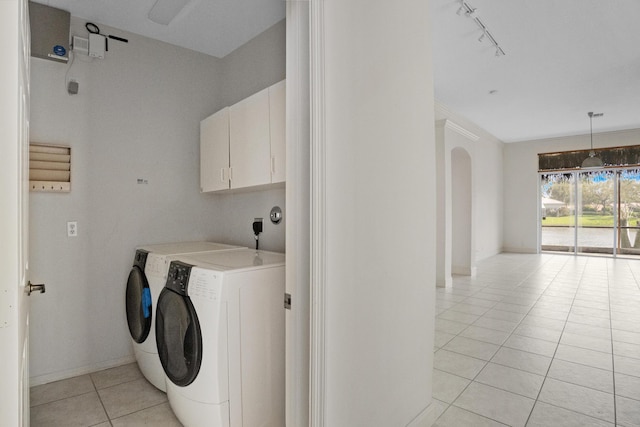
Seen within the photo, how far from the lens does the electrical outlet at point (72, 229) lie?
2677 millimetres

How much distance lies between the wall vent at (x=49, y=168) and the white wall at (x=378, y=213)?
2388mm

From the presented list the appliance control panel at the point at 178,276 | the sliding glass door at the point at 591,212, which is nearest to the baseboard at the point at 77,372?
the appliance control panel at the point at 178,276

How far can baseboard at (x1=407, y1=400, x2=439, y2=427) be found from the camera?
186cm

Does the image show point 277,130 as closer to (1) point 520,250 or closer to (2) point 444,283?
(2) point 444,283

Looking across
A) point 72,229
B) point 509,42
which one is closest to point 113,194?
point 72,229

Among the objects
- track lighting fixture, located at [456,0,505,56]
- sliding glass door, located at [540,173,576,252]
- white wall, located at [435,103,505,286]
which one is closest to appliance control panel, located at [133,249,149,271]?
track lighting fixture, located at [456,0,505,56]

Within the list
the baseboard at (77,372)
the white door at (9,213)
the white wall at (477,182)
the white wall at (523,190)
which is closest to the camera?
the white door at (9,213)

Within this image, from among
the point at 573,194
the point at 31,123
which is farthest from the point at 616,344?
the point at 573,194

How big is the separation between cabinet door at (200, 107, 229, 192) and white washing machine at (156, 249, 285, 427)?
1.06 meters

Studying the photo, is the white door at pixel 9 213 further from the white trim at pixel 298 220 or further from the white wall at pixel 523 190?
the white wall at pixel 523 190

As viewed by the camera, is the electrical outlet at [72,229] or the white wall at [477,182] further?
the white wall at [477,182]

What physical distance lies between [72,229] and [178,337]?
4.87 feet

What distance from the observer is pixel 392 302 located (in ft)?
5.44

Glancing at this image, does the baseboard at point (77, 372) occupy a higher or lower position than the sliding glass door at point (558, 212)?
Answer: lower
